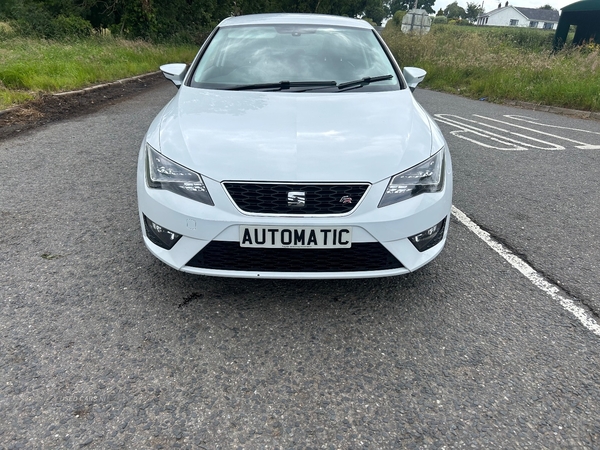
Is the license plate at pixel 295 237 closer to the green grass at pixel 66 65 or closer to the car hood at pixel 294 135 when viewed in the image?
the car hood at pixel 294 135

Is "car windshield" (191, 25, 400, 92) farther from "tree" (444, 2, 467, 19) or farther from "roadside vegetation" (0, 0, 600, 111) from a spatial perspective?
"tree" (444, 2, 467, 19)

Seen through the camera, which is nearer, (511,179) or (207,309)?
(207,309)

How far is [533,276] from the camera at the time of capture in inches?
119

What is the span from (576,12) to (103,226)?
24661 mm

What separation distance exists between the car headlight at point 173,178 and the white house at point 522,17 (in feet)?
357

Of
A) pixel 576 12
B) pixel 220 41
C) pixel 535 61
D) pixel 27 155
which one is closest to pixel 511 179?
pixel 220 41

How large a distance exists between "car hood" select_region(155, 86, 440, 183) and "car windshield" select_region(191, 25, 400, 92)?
252 mm

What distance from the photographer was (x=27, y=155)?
5324mm

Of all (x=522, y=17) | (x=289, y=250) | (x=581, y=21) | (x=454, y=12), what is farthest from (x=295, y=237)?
(x=454, y=12)

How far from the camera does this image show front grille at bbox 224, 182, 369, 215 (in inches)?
89.9

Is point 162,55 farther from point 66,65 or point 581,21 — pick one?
point 581,21

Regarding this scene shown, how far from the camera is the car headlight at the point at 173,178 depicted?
7.75 feet

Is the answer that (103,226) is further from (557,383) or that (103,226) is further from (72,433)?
(557,383)

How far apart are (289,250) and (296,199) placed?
0.26 meters
